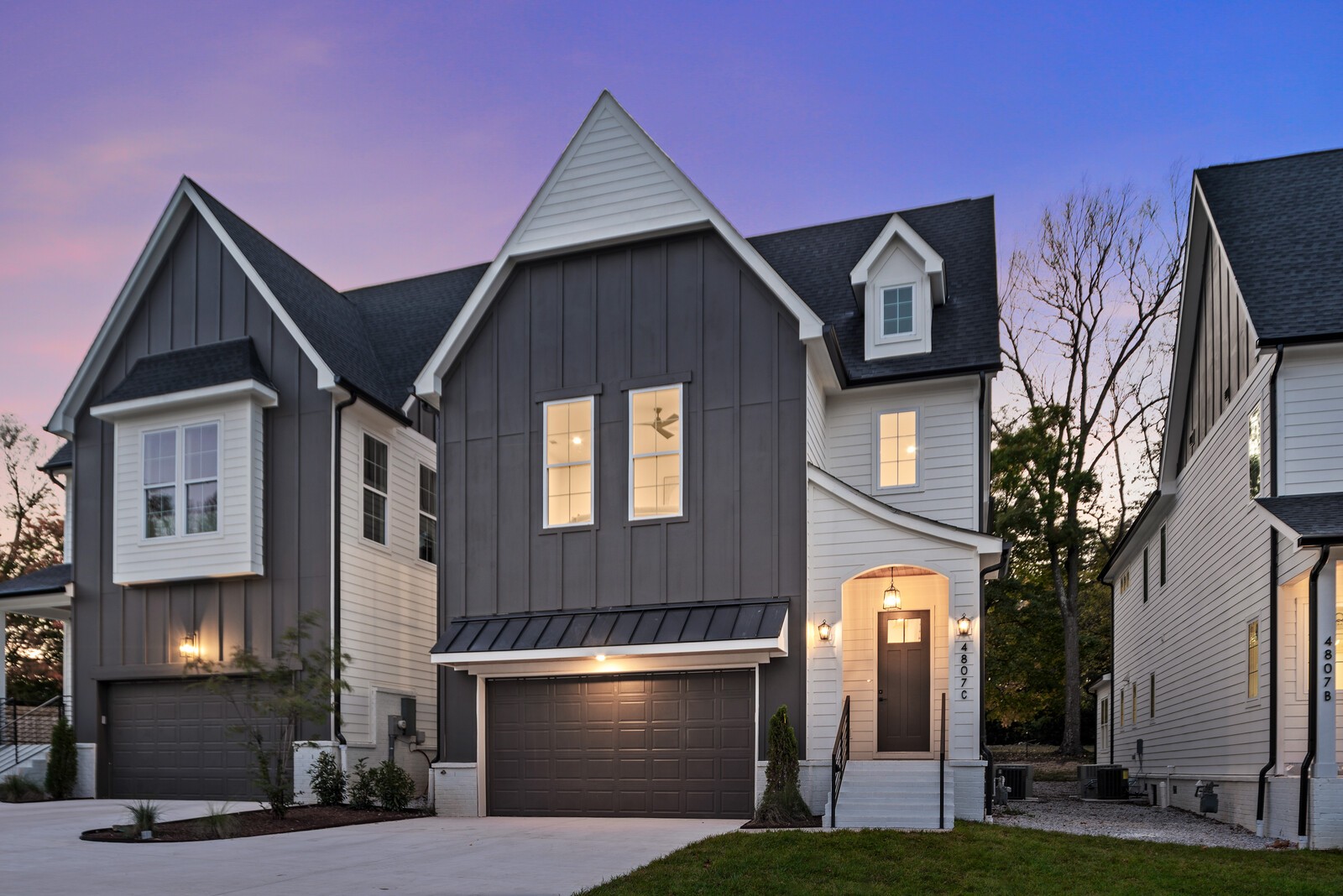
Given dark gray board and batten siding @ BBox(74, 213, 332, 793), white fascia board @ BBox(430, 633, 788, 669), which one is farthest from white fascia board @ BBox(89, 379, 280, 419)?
white fascia board @ BBox(430, 633, 788, 669)

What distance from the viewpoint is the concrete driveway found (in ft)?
28.3

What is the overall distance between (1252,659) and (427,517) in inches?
554

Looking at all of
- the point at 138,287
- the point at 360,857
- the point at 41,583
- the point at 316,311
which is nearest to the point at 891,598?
the point at 360,857

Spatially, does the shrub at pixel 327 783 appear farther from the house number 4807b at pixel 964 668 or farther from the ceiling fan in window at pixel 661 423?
the house number 4807b at pixel 964 668

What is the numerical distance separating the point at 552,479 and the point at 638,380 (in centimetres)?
203

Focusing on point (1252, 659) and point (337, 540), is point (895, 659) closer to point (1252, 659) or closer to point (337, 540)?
point (1252, 659)

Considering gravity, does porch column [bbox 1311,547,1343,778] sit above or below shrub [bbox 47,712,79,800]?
above

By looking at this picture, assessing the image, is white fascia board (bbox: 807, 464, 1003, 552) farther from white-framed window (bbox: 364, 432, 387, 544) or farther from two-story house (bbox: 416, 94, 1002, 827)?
white-framed window (bbox: 364, 432, 387, 544)

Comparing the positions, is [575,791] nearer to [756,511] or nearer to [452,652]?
[452,652]

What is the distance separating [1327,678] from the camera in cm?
1153

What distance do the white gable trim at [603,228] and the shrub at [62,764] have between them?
28.2 ft

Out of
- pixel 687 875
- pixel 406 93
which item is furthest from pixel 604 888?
pixel 406 93

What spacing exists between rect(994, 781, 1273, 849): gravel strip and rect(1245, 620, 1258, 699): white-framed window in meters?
1.83

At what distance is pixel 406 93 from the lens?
22203mm
